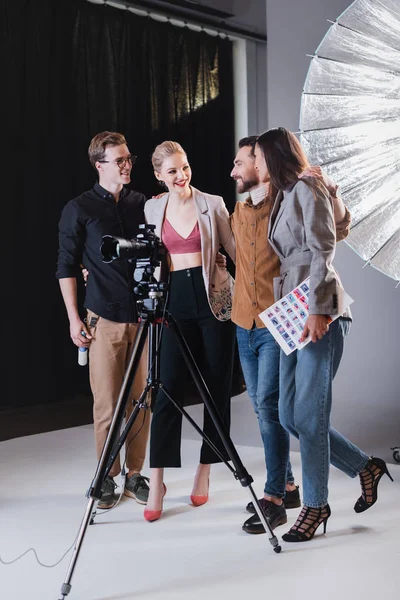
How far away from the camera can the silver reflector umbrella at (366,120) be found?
3094 millimetres

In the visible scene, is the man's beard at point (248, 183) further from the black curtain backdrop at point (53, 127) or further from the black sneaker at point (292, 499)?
the black curtain backdrop at point (53, 127)

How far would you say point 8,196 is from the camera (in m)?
4.81

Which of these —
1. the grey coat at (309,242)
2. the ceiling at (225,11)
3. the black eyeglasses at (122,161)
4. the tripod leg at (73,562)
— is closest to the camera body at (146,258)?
the grey coat at (309,242)

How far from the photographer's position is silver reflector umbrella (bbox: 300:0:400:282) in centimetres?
309

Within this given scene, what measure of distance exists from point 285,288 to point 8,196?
281cm

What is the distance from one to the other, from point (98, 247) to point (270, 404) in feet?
3.06

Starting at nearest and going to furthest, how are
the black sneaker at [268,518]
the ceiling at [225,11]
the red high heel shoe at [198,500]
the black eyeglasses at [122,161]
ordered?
1. the black sneaker at [268,518]
2. the red high heel shoe at [198,500]
3. the black eyeglasses at [122,161]
4. the ceiling at [225,11]

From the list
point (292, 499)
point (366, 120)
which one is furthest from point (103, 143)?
point (292, 499)

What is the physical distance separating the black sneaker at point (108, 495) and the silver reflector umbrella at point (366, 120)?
131 cm

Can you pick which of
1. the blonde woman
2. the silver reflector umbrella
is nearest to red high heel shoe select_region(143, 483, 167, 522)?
the blonde woman

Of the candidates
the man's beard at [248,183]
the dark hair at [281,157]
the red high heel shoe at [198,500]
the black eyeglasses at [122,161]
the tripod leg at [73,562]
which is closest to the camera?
the tripod leg at [73,562]

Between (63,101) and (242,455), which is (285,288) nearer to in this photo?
(242,455)

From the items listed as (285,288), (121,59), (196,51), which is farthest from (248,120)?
(285,288)

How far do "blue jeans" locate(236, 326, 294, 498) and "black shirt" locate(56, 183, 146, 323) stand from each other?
59 centimetres
